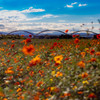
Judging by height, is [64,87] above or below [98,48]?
below

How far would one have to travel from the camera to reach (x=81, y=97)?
2.57 meters

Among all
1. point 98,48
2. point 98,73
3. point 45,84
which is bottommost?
point 45,84

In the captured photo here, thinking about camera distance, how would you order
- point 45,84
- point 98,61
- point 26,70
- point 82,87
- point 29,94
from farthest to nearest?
point 26,70, point 45,84, point 98,61, point 29,94, point 82,87

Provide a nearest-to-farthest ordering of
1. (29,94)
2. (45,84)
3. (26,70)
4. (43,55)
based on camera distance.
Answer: (29,94)
(45,84)
(26,70)
(43,55)

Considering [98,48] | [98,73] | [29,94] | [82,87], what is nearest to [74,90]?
[82,87]

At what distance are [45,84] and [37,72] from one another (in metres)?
0.82

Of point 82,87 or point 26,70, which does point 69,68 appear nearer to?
point 82,87

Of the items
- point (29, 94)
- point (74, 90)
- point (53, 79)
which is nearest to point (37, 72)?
point (53, 79)

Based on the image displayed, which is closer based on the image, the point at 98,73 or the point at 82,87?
the point at 82,87

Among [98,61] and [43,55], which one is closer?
[98,61]

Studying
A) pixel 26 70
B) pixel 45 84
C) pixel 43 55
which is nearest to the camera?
pixel 45 84

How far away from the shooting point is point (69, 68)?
10.6ft

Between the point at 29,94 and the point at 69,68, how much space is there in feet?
2.91

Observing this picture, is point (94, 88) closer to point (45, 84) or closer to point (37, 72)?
point (45, 84)
